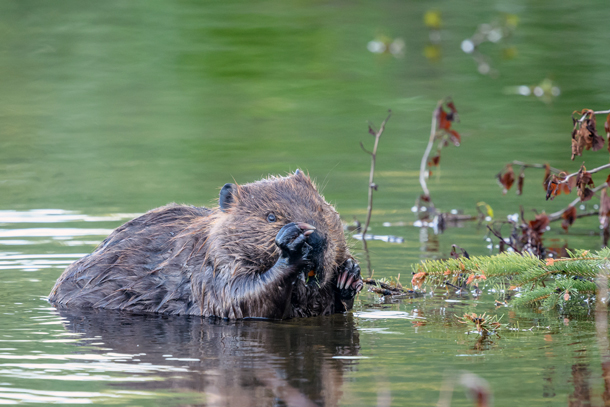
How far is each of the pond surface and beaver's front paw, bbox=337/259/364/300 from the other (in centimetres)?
18

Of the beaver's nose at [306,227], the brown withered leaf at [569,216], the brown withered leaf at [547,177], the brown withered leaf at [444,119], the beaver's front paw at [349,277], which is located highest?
the brown withered leaf at [444,119]

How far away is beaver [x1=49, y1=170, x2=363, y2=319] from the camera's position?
15.7 feet

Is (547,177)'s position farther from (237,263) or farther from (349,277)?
(237,263)

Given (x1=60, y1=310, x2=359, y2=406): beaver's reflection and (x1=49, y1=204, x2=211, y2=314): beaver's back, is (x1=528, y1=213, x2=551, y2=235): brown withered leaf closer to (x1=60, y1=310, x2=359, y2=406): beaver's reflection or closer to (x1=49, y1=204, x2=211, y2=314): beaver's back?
(x1=60, y1=310, x2=359, y2=406): beaver's reflection

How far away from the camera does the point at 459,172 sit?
9.72 meters

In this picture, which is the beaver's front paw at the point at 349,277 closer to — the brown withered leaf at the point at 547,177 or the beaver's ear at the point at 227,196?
the beaver's ear at the point at 227,196

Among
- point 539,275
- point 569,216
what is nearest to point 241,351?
point 539,275

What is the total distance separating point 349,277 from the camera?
16.2ft

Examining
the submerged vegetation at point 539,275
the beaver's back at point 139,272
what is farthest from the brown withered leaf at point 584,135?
the beaver's back at point 139,272

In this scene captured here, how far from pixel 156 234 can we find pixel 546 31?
13.9m

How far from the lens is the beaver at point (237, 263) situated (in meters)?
4.78

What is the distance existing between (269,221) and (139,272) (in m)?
0.89

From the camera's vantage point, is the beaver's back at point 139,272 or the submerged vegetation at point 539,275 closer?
the submerged vegetation at point 539,275

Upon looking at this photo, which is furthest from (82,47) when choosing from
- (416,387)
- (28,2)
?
(416,387)
